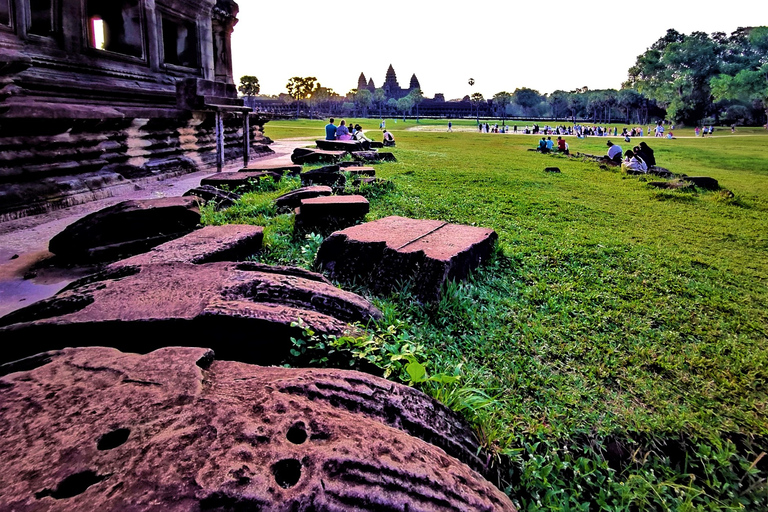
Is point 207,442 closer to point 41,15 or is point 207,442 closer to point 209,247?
point 209,247

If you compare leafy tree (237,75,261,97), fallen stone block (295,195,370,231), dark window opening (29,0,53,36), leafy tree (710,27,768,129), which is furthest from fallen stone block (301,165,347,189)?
leafy tree (237,75,261,97)

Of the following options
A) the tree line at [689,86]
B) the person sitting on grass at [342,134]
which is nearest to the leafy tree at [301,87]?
the tree line at [689,86]

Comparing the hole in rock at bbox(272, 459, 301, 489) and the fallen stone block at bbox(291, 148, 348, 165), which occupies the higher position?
the fallen stone block at bbox(291, 148, 348, 165)

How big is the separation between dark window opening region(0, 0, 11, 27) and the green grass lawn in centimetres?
549

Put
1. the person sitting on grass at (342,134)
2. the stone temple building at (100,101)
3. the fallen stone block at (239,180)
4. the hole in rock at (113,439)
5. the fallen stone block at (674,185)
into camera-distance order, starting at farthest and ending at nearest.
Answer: the person sitting on grass at (342,134)
the fallen stone block at (674,185)
the fallen stone block at (239,180)
the stone temple building at (100,101)
the hole in rock at (113,439)

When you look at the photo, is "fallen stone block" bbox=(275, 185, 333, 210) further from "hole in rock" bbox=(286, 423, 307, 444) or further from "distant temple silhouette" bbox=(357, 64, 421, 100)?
"distant temple silhouette" bbox=(357, 64, 421, 100)

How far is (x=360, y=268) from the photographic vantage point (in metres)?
2.82

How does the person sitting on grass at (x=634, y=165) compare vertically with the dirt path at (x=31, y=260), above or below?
above

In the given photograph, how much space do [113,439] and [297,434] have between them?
1.30 ft

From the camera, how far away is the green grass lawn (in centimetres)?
151

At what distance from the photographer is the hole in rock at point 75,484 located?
84 centimetres

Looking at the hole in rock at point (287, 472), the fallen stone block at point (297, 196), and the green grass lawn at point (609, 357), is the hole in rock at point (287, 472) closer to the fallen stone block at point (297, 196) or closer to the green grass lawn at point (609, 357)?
the green grass lawn at point (609, 357)

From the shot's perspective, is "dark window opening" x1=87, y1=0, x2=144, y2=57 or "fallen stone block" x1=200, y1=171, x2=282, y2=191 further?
"dark window opening" x1=87, y1=0, x2=144, y2=57

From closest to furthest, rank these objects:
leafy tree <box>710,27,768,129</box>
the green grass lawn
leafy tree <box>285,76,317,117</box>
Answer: the green grass lawn, leafy tree <box>710,27,768,129</box>, leafy tree <box>285,76,317,117</box>
